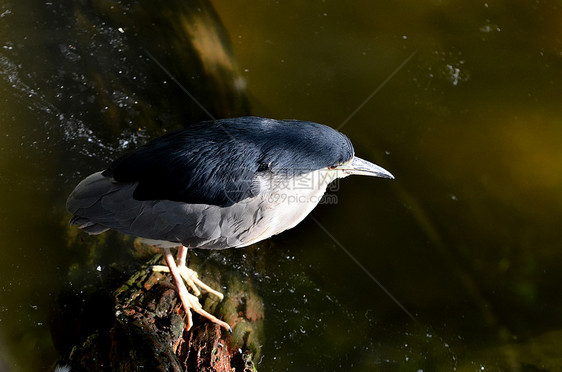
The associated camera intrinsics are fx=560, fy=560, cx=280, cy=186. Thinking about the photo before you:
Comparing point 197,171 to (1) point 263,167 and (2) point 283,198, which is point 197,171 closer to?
(1) point 263,167

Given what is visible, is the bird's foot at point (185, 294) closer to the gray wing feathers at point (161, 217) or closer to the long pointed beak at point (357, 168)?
the gray wing feathers at point (161, 217)

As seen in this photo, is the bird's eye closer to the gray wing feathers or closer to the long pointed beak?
the gray wing feathers

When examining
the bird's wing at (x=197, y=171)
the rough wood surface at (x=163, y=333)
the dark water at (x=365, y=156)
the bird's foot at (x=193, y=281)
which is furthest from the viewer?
the dark water at (x=365, y=156)

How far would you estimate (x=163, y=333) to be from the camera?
2764 millimetres

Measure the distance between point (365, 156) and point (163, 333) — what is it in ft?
6.80

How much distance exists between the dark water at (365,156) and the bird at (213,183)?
0.59 metres

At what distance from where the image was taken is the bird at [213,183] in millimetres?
2814

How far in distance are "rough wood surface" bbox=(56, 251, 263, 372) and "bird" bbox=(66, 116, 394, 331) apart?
0.15m

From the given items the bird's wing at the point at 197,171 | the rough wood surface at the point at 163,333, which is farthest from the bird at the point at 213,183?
the rough wood surface at the point at 163,333

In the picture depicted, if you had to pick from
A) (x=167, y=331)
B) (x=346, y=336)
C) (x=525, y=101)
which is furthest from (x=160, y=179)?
(x=525, y=101)

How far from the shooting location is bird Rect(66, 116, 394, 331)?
281cm

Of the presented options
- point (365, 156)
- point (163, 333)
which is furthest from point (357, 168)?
point (163, 333)

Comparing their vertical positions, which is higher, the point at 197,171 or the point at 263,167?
the point at 197,171

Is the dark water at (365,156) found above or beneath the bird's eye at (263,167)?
beneath
